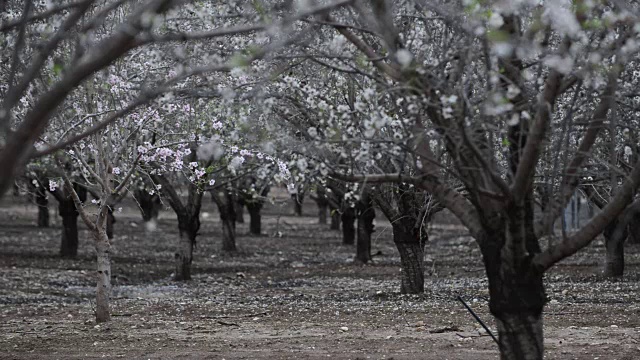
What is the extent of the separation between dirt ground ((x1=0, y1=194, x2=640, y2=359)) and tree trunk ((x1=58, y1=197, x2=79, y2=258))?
481 millimetres

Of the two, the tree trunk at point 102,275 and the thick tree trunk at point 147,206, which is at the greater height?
the thick tree trunk at point 147,206

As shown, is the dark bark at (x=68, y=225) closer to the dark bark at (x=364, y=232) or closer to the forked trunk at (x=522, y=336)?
the dark bark at (x=364, y=232)

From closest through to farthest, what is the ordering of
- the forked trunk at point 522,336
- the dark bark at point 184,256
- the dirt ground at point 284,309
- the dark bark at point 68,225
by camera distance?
1. the forked trunk at point 522,336
2. the dirt ground at point 284,309
3. the dark bark at point 184,256
4. the dark bark at point 68,225

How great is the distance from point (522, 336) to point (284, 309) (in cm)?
936

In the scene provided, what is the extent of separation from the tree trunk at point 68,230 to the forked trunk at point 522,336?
22.9m

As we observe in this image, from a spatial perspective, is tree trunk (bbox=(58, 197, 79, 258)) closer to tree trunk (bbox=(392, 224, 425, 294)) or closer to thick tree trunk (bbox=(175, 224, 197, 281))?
thick tree trunk (bbox=(175, 224, 197, 281))

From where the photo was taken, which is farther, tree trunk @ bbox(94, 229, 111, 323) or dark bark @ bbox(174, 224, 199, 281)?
dark bark @ bbox(174, 224, 199, 281)

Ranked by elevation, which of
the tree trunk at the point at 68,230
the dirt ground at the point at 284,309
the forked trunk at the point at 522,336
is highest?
the tree trunk at the point at 68,230

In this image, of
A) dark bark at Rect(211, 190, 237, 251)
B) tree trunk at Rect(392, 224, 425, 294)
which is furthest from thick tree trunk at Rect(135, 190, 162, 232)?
tree trunk at Rect(392, 224, 425, 294)

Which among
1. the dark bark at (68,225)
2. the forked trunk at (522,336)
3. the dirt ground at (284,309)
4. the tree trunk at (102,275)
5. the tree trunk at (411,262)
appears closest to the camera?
the forked trunk at (522,336)

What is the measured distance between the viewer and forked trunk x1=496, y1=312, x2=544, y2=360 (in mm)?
7148

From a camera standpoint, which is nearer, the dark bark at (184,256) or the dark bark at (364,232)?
the dark bark at (184,256)

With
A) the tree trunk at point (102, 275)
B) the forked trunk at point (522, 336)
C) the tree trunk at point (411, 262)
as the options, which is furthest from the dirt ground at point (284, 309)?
the forked trunk at point (522, 336)

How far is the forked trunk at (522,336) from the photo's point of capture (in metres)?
7.15
